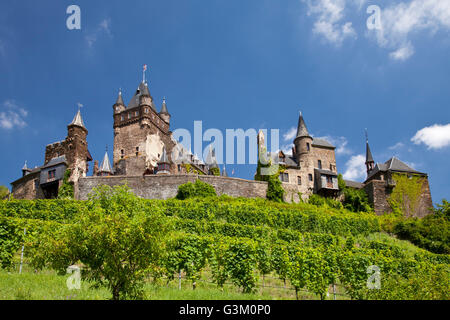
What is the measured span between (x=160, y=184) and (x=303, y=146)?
828 inches

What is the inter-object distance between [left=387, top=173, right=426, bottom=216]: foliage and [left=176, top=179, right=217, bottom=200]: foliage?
23.6 metres

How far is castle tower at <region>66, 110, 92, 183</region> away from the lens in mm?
43875

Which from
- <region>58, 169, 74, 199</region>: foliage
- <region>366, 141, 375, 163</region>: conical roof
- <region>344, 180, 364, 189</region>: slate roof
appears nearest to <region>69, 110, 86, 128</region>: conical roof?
<region>58, 169, 74, 199</region>: foliage

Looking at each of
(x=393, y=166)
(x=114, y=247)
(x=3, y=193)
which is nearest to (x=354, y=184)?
(x=393, y=166)

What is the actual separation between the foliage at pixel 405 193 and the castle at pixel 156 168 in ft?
1.64

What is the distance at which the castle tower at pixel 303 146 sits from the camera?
5062cm

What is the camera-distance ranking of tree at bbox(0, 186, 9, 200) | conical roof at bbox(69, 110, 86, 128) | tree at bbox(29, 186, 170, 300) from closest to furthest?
tree at bbox(29, 186, 170, 300) → conical roof at bbox(69, 110, 86, 128) → tree at bbox(0, 186, 9, 200)

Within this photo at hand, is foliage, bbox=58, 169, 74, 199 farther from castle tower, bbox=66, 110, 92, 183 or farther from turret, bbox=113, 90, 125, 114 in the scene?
turret, bbox=113, 90, 125, 114

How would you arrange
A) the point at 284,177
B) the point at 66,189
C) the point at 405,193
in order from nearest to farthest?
the point at 66,189
the point at 405,193
the point at 284,177

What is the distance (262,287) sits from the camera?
A: 20172 millimetres

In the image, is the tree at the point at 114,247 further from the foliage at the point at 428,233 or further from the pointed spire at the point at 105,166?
the pointed spire at the point at 105,166

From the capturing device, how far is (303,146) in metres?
51.6

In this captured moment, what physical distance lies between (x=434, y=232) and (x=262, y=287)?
25489 millimetres

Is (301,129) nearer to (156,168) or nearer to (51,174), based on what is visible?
(156,168)
